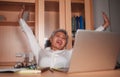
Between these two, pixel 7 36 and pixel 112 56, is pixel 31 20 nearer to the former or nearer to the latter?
pixel 7 36

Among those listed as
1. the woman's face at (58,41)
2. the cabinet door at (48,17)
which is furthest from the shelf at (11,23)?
the woman's face at (58,41)

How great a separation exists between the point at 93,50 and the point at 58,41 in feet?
3.56

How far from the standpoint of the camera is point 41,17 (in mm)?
2545

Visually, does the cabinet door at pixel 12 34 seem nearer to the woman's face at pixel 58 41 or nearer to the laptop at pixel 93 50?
the woman's face at pixel 58 41

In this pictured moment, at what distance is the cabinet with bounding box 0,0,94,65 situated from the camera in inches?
101

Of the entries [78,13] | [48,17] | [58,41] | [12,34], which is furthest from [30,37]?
[78,13]

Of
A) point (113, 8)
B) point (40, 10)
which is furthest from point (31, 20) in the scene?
point (113, 8)

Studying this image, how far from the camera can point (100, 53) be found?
1104mm

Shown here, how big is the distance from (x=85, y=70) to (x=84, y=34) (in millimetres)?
231

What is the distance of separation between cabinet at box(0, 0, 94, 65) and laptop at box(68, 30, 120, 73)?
1.41 metres

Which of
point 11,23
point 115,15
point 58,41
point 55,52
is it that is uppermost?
point 115,15

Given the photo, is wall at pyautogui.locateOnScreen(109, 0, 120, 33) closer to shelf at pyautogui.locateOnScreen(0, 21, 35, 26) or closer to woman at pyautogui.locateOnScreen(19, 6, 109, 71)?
woman at pyautogui.locateOnScreen(19, 6, 109, 71)

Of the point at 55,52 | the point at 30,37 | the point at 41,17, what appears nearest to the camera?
the point at 55,52

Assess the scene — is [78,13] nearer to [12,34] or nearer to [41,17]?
[41,17]
